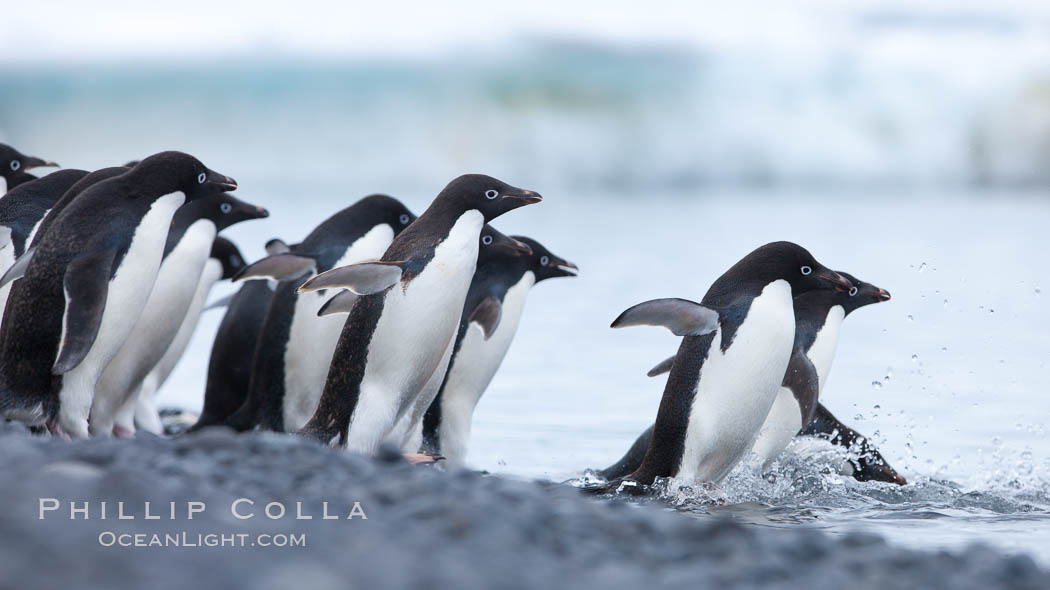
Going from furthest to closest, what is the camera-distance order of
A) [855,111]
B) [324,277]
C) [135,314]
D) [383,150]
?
[383,150] → [855,111] → [135,314] → [324,277]

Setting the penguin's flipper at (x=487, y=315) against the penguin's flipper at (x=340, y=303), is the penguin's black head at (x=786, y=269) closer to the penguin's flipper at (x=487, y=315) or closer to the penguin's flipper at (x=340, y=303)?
the penguin's flipper at (x=487, y=315)

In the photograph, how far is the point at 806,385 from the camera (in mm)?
5070

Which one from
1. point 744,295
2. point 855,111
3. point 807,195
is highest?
point 855,111

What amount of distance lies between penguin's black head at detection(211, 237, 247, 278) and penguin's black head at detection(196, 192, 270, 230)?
72cm

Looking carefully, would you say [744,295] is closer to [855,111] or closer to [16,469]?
[16,469]

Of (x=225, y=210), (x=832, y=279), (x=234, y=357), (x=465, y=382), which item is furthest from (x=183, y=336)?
(x=832, y=279)

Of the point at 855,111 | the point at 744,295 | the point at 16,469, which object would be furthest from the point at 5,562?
the point at 855,111

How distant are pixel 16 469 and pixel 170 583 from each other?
0.91 meters

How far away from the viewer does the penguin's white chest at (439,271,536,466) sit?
5.60m

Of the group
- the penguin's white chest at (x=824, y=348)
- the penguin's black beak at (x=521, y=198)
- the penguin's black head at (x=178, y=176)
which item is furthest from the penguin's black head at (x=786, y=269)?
the penguin's black head at (x=178, y=176)

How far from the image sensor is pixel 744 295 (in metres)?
4.82

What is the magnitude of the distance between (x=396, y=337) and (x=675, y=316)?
3.14ft

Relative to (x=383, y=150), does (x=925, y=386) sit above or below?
below

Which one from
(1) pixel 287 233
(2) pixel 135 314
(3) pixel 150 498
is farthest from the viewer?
(1) pixel 287 233
